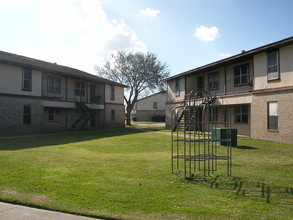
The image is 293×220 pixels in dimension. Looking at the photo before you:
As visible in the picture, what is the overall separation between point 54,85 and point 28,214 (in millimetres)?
22154

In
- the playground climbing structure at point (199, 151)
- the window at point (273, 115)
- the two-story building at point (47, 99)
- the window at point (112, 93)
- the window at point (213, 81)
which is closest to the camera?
the playground climbing structure at point (199, 151)

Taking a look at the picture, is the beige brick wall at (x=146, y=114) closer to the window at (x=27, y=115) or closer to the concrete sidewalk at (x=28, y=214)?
the window at (x=27, y=115)

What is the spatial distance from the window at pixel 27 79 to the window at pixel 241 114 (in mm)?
18058

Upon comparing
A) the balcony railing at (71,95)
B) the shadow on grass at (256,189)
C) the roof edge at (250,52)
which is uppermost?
the roof edge at (250,52)

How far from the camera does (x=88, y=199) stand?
15.7ft

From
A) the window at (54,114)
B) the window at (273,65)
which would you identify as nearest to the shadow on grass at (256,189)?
the window at (273,65)

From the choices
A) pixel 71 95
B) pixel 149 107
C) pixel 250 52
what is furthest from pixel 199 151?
pixel 149 107

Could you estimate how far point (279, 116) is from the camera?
603 inches

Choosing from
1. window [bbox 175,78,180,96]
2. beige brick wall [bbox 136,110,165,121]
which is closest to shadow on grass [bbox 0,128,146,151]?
window [bbox 175,78,180,96]

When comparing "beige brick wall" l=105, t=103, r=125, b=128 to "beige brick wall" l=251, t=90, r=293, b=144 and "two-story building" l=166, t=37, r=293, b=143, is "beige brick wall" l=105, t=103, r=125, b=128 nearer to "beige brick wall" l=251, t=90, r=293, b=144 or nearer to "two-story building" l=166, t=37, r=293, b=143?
"two-story building" l=166, t=37, r=293, b=143

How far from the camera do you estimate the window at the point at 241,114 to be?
2008cm

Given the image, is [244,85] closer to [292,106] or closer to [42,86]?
[292,106]

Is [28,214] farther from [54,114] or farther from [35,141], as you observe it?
[54,114]

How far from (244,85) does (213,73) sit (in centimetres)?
452
